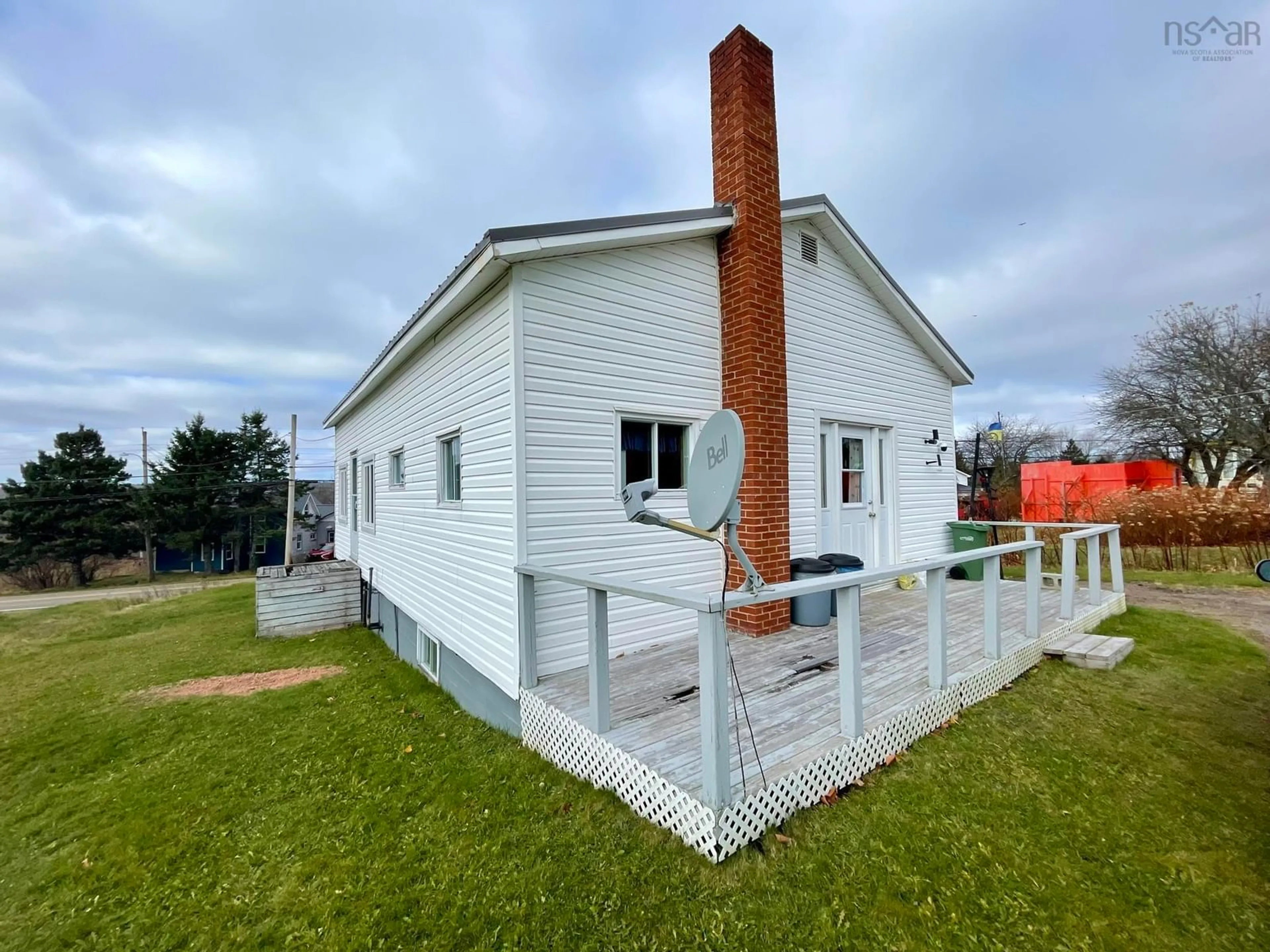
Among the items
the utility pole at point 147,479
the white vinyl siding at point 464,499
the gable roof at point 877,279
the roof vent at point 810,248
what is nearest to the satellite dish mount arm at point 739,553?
the white vinyl siding at point 464,499

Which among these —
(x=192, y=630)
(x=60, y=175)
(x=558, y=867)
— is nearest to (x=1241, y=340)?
(x=558, y=867)

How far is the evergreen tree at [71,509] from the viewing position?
95.0 feet

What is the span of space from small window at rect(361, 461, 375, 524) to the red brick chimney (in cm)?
732

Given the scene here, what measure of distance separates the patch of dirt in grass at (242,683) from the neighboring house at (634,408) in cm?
118

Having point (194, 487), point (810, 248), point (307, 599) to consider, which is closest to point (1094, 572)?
point (810, 248)

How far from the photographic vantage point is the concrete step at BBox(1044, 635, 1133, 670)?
4.81 meters

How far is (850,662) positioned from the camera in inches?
119

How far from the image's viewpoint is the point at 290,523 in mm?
20484

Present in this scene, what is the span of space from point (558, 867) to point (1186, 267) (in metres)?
27.0

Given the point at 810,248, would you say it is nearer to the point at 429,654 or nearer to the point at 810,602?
the point at 810,602

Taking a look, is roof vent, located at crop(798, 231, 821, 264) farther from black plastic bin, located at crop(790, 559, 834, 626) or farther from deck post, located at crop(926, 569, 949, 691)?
deck post, located at crop(926, 569, 949, 691)

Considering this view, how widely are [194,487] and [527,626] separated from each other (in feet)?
121

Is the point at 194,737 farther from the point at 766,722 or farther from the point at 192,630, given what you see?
the point at 192,630

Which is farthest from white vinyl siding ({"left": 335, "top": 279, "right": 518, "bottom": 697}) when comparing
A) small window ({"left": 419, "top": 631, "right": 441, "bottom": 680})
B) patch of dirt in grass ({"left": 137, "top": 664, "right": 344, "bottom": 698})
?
patch of dirt in grass ({"left": 137, "top": 664, "right": 344, "bottom": 698})
